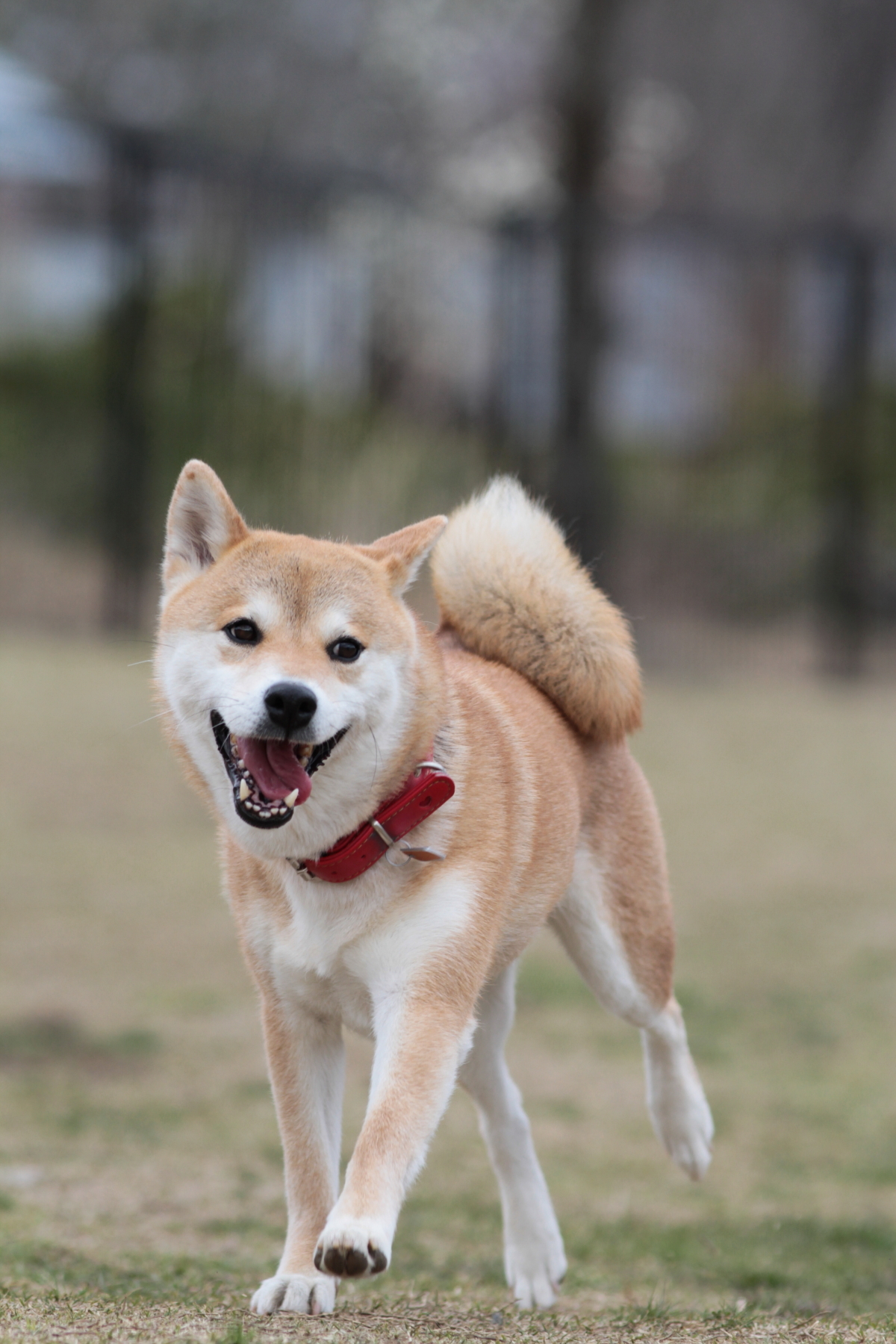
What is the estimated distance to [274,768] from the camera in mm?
3074

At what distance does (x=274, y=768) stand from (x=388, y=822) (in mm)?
297

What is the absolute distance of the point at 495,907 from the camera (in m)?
3.33

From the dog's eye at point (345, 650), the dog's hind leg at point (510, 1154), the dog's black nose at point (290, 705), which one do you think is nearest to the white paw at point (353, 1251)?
the dog's black nose at point (290, 705)

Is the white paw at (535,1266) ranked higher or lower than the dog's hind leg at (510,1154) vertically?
lower

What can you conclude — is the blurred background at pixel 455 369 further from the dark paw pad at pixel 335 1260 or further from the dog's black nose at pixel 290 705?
the dark paw pad at pixel 335 1260

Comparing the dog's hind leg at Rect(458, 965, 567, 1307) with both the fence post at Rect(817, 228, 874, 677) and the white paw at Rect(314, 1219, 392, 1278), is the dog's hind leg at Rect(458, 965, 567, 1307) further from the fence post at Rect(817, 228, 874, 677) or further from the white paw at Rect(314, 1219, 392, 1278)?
the fence post at Rect(817, 228, 874, 677)

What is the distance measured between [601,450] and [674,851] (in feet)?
17.8

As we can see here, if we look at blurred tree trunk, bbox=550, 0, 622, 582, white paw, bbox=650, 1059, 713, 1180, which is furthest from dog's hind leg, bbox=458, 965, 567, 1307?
blurred tree trunk, bbox=550, 0, 622, 582

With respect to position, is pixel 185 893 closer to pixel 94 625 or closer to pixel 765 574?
pixel 94 625

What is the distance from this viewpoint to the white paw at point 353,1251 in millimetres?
2713

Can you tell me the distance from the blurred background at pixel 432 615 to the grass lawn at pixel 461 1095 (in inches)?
1.1

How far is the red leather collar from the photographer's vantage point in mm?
3211

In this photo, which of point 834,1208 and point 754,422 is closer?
point 834,1208

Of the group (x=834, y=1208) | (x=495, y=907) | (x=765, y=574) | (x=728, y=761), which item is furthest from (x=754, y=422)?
(x=495, y=907)
